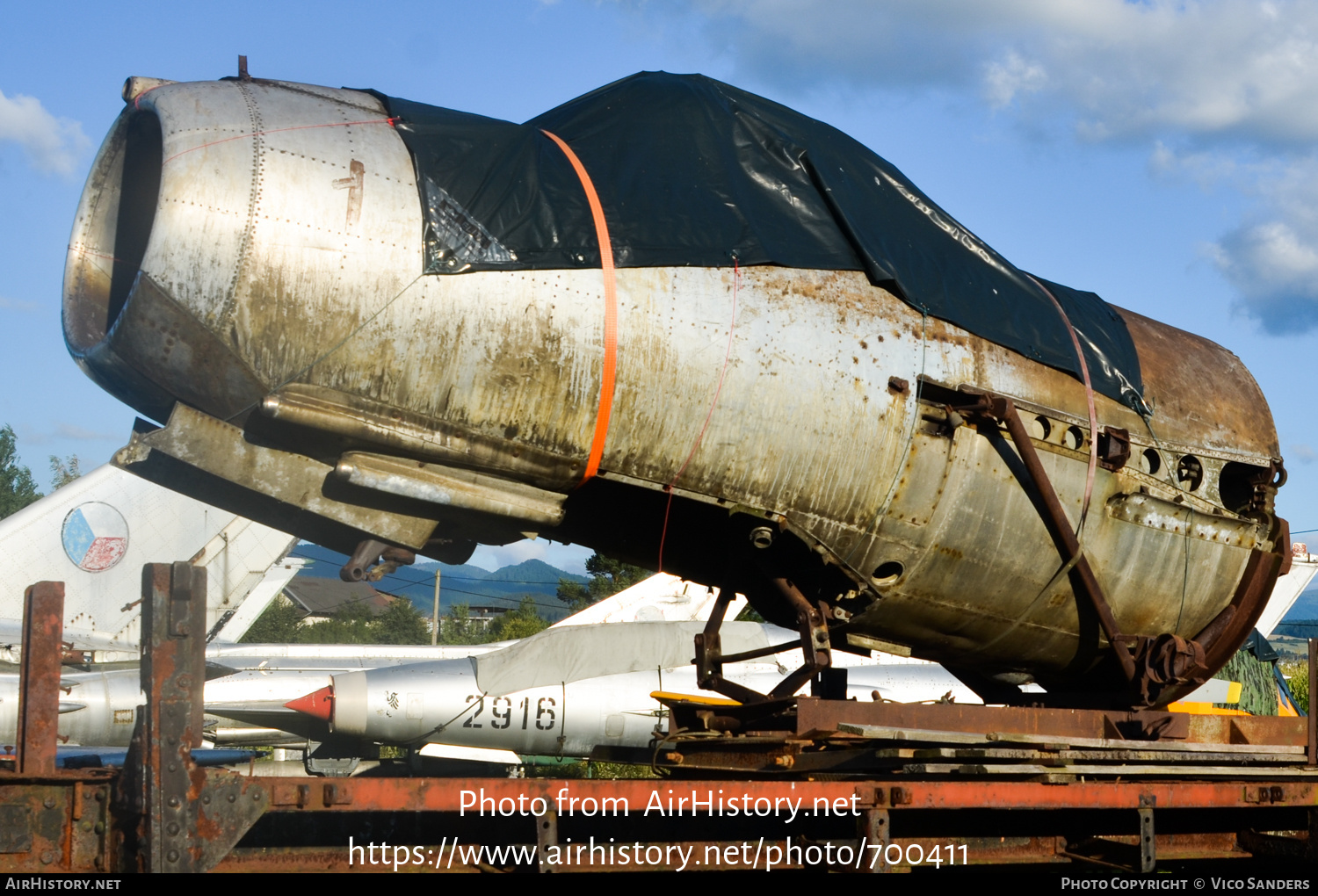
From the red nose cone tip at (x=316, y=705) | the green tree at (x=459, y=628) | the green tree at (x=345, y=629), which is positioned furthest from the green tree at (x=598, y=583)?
the green tree at (x=459, y=628)

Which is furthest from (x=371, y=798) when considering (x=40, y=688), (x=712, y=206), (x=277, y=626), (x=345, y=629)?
(x=345, y=629)

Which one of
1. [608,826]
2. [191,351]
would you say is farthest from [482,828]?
[191,351]

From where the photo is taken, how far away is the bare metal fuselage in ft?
17.1

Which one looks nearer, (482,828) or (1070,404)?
(482,828)

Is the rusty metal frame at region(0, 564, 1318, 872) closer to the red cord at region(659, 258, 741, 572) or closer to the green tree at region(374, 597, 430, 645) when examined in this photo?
the red cord at region(659, 258, 741, 572)

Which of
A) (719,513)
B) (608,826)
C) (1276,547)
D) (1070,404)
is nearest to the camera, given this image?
(608,826)

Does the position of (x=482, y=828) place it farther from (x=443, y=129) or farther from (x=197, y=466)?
(x=443, y=129)

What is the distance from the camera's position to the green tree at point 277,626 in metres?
65.2

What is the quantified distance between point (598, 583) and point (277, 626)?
117ft

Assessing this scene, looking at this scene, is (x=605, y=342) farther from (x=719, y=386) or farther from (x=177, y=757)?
(x=177, y=757)

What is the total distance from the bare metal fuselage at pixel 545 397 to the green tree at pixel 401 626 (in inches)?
2732

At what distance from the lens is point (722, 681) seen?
7223 mm

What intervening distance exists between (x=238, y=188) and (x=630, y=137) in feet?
7.30

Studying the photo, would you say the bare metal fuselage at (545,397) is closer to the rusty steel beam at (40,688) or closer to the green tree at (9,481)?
the rusty steel beam at (40,688)
